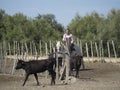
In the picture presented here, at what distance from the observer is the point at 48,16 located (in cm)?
7962

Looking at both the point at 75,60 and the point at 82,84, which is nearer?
the point at 82,84

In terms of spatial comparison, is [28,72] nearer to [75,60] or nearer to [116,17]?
[75,60]

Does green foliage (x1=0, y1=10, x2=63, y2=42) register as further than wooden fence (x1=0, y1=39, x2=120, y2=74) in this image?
Yes

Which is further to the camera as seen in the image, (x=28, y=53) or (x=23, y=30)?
(x=23, y=30)

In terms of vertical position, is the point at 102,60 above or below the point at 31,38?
below

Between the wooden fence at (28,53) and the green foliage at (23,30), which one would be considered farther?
the green foliage at (23,30)

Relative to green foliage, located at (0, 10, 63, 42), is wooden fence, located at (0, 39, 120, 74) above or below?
below

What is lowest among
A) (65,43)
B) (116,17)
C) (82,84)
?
Answer: (82,84)

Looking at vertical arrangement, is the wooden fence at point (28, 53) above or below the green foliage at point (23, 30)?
below

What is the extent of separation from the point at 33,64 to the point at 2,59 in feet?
23.8

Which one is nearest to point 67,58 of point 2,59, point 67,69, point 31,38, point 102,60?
point 67,69

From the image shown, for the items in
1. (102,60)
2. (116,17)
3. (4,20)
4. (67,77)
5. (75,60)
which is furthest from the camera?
(4,20)

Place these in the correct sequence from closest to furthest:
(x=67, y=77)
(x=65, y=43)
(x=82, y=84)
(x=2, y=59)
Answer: (x=82, y=84)
(x=67, y=77)
(x=65, y=43)
(x=2, y=59)

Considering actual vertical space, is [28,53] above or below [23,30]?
below
